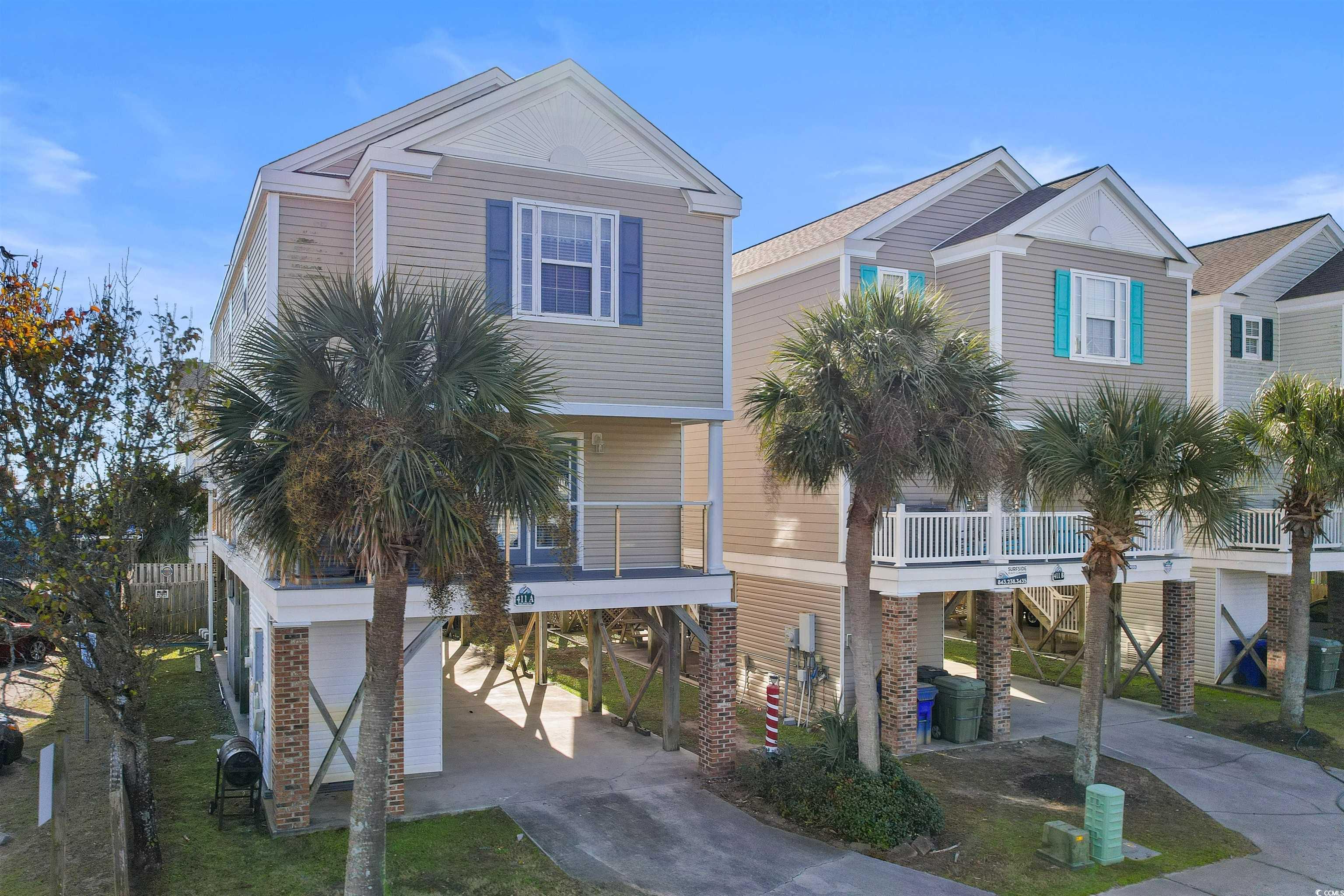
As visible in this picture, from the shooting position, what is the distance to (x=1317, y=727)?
1783 cm

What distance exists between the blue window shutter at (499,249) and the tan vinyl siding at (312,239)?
88.8 inches

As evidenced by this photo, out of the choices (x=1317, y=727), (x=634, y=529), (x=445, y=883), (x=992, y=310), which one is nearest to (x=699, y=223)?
(x=634, y=529)

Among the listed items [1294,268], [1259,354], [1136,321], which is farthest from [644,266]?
[1294,268]

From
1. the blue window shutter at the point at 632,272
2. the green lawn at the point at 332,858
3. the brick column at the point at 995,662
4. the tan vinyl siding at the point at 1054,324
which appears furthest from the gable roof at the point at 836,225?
the green lawn at the point at 332,858

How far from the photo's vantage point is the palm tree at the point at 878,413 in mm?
11727

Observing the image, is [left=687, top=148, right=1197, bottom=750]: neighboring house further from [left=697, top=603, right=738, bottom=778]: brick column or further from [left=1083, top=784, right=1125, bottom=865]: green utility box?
[left=1083, top=784, right=1125, bottom=865]: green utility box

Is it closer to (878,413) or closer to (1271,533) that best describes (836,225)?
(878,413)

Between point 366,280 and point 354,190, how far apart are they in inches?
206

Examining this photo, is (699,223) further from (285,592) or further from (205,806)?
(205,806)

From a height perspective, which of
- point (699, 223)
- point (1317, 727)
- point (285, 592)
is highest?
point (699, 223)

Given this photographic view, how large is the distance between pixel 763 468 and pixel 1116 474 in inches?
239

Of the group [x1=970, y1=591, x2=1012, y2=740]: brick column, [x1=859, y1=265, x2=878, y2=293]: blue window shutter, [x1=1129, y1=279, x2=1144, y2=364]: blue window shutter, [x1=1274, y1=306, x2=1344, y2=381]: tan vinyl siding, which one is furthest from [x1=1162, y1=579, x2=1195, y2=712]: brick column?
[x1=859, y1=265, x2=878, y2=293]: blue window shutter

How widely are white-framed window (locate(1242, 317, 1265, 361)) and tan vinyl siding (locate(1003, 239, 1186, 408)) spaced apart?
15.1ft

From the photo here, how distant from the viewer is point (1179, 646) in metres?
18.8
